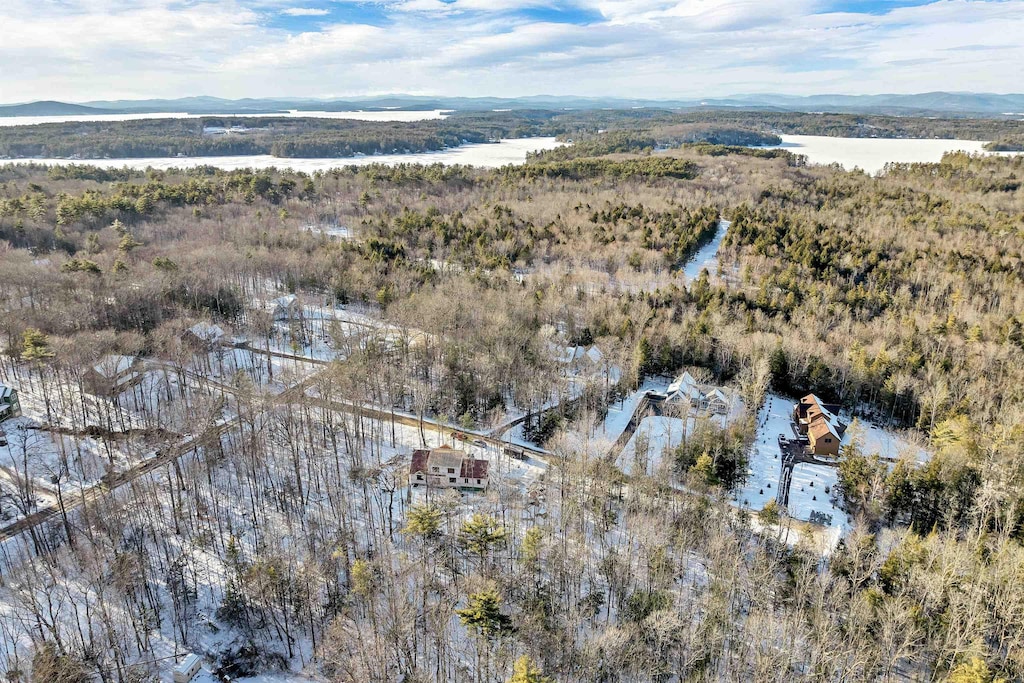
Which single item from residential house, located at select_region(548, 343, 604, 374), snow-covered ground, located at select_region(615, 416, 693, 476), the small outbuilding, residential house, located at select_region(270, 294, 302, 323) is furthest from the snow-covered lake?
the small outbuilding

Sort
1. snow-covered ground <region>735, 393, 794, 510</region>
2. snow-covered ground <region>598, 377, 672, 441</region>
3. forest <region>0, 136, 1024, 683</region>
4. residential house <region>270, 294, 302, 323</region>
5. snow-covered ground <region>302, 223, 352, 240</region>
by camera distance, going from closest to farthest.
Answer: forest <region>0, 136, 1024, 683</region> → snow-covered ground <region>735, 393, 794, 510</region> → snow-covered ground <region>598, 377, 672, 441</region> → residential house <region>270, 294, 302, 323</region> → snow-covered ground <region>302, 223, 352, 240</region>

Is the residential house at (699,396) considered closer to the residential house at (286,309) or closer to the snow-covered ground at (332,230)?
the residential house at (286,309)

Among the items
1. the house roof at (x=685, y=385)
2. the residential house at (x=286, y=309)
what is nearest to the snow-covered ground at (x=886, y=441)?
the house roof at (x=685, y=385)

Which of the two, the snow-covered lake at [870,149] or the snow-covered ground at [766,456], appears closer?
the snow-covered ground at [766,456]

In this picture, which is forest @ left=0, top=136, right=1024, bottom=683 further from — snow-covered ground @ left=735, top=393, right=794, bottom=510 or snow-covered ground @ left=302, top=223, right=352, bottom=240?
snow-covered ground @ left=302, top=223, right=352, bottom=240

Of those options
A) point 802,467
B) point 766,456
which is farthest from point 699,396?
point 802,467

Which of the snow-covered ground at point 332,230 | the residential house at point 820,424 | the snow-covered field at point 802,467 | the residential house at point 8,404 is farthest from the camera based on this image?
the snow-covered ground at point 332,230

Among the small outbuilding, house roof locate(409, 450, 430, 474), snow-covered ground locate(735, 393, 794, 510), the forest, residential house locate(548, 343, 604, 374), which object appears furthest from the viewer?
residential house locate(548, 343, 604, 374)

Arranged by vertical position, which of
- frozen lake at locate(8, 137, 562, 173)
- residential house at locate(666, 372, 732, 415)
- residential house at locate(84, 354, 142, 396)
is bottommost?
residential house at locate(666, 372, 732, 415)
